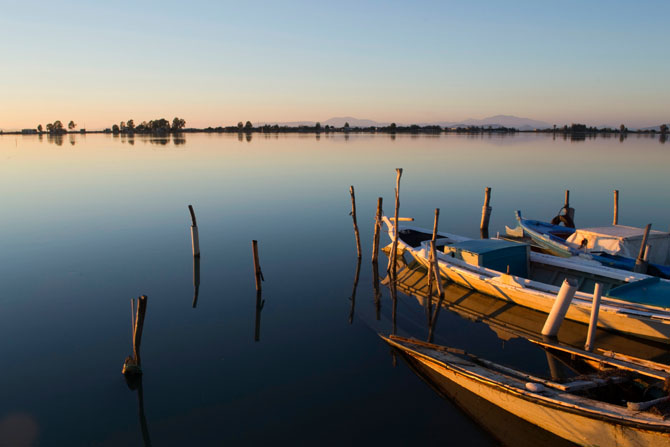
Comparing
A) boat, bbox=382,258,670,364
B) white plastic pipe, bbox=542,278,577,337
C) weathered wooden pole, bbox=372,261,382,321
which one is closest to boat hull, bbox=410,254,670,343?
boat, bbox=382,258,670,364

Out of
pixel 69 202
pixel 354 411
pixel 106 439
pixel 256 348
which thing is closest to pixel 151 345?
pixel 256 348

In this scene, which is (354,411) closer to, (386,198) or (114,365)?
(114,365)

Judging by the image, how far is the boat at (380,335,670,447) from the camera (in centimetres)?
799

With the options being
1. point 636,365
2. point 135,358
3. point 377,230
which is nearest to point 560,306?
point 636,365

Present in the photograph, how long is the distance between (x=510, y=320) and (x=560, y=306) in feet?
7.70

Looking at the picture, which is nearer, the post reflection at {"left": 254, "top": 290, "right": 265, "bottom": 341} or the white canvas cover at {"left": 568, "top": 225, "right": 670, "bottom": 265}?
the post reflection at {"left": 254, "top": 290, "right": 265, "bottom": 341}

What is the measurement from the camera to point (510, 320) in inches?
597

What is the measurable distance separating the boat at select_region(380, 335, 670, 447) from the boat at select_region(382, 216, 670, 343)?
3800mm

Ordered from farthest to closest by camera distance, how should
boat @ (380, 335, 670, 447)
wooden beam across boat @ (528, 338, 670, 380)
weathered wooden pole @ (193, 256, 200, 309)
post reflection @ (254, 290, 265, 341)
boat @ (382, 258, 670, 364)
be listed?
weathered wooden pole @ (193, 256, 200, 309) < post reflection @ (254, 290, 265, 341) < boat @ (382, 258, 670, 364) < wooden beam across boat @ (528, 338, 670, 380) < boat @ (380, 335, 670, 447)

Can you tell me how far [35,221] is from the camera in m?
29.6

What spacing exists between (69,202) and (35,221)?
23.5ft

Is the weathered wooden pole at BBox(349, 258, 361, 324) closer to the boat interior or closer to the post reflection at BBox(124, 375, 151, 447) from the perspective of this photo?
the boat interior

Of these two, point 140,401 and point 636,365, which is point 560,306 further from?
point 140,401

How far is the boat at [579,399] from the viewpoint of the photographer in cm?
799
